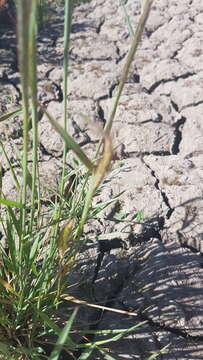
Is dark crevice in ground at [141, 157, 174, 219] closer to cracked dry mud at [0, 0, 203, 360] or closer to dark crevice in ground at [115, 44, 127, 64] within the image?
cracked dry mud at [0, 0, 203, 360]

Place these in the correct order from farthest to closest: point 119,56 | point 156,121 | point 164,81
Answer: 1. point 119,56
2. point 164,81
3. point 156,121

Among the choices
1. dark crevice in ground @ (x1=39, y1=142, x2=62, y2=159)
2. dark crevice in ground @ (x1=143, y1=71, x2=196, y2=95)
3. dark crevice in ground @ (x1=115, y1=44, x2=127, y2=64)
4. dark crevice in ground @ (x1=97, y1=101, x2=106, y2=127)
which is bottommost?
dark crevice in ground @ (x1=39, y1=142, x2=62, y2=159)

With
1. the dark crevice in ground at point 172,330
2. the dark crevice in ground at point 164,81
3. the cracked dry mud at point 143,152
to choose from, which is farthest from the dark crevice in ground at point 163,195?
the dark crevice in ground at point 164,81

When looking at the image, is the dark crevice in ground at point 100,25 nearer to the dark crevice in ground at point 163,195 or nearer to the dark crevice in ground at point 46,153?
the dark crevice in ground at point 46,153

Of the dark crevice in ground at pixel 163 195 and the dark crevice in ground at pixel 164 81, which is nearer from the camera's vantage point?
the dark crevice in ground at pixel 163 195

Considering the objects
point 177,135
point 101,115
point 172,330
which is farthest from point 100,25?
point 172,330

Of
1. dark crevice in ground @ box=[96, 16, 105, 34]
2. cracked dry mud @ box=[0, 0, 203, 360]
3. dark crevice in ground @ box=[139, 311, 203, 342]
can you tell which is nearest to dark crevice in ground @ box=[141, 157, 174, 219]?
cracked dry mud @ box=[0, 0, 203, 360]

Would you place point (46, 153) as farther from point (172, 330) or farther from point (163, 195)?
point (172, 330)

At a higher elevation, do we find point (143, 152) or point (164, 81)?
point (164, 81)
